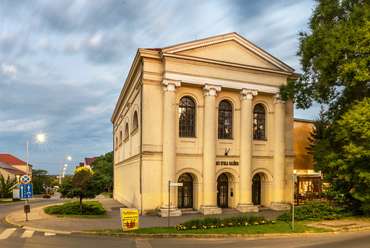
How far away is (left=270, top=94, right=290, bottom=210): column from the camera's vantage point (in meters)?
23.0

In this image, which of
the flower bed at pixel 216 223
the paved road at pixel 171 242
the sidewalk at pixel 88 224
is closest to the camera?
the paved road at pixel 171 242

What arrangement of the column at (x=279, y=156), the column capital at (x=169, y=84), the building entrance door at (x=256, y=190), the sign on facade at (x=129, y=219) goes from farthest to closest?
1. the building entrance door at (x=256, y=190)
2. the column at (x=279, y=156)
3. the column capital at (x=169, y=84)
4. the sign on facade at (x=129, y=219)

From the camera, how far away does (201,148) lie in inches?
850

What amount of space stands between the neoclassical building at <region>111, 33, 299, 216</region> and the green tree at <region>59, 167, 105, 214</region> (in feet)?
9.54

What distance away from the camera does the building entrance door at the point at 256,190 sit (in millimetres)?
23938

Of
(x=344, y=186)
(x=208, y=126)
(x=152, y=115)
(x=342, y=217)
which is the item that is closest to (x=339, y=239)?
(x=342, y=217)

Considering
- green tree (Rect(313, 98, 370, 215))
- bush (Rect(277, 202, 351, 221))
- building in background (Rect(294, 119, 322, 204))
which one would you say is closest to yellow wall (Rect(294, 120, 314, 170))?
building in background (Rect(294, 119, 322, 204))

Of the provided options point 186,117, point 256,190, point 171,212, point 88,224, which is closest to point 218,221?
point 171,212

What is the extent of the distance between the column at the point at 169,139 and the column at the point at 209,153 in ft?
7.25

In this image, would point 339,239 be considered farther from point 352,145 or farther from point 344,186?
point 344,186

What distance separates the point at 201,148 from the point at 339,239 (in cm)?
1088

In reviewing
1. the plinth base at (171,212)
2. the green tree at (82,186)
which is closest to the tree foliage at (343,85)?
the plinth base at (171,212)

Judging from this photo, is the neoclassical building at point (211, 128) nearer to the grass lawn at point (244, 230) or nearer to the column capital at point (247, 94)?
the column capital at point (247, 94)

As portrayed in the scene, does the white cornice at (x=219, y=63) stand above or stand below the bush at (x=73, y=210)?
above
